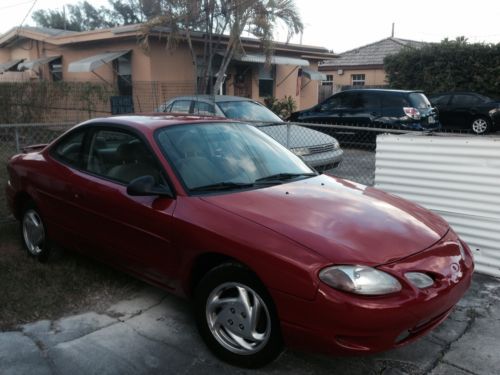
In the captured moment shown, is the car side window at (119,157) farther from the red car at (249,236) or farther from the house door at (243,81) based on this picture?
the house door at (243,81)

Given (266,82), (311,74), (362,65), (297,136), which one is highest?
(362,65)

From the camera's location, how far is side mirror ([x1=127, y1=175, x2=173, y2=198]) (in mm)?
3258

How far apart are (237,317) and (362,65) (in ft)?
85.5

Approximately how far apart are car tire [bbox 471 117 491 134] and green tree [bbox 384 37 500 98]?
3711 mm

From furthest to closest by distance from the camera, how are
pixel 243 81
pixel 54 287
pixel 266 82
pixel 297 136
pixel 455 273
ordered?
1. pixel 266 82
2. pixel 243 81
3. pixel 297 136
4. pixel 54 287
5. pixel 455 273

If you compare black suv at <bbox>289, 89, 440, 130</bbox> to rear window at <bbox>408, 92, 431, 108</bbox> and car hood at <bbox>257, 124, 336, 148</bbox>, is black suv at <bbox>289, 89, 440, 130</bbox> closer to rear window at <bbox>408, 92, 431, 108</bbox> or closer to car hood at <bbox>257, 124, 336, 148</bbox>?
rear window at <bbox>408, 92, 431, 108</bbox>

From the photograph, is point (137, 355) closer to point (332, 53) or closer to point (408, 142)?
point (408, 142)

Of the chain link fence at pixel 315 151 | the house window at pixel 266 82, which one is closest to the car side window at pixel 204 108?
the chain link fence at pixel 315 151

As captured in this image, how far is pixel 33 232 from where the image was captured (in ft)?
15.7

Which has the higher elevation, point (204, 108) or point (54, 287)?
point (204, 108)

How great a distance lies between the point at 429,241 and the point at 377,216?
36 centimetres

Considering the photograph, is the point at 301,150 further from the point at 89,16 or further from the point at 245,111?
the point at 89,16

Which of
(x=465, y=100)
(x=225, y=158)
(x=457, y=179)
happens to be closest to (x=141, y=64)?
(x=465, y=100)

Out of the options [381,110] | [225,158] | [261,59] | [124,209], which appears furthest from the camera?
[261,59]
